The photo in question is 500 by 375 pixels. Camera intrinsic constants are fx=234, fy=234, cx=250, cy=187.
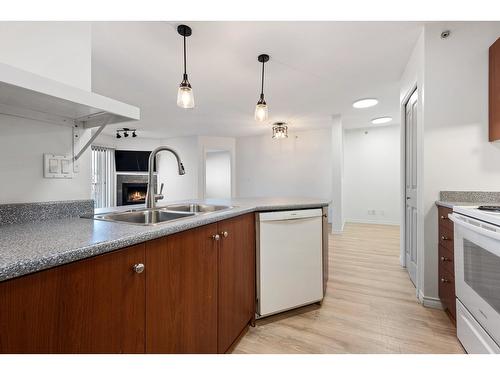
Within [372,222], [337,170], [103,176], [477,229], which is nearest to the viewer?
[477,229]

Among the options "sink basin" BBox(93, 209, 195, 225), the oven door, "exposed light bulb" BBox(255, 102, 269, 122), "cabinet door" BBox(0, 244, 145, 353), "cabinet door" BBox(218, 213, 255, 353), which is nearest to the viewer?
"cabinet door" BBox(0, 244, 145, 353)

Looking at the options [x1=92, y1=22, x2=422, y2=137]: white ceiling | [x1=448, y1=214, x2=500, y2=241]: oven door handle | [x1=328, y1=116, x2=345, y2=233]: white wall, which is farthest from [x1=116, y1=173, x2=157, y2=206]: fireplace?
[x1=448, y1=214, x2=500, y2=241]: oven door handle

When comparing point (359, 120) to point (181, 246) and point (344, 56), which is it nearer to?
point (344, 56)

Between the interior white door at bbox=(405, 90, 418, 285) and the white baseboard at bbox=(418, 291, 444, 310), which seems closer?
the white baseboard at bbox=(418, 291, 444, 310)

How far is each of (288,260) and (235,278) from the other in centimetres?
50

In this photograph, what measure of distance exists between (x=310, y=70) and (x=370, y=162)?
154 inches

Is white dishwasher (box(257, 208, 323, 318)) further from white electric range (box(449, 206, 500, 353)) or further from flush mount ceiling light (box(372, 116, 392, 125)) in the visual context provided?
flush mount ceiling light (box(372, 116, 392, 125))

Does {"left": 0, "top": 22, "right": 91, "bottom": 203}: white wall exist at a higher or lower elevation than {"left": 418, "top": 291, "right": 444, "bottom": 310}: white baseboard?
higher

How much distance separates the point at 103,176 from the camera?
21.2 feet

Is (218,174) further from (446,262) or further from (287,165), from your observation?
(446,262)

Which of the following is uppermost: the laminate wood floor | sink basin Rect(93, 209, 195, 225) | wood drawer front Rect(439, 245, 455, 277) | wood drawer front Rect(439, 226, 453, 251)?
sink basin Rect(93, 209, 195, 225)

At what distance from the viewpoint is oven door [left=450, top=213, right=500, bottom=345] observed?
110 cm

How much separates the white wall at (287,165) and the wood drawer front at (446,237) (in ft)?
13.5

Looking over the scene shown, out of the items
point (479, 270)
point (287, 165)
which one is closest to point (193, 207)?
point (479, 270)
